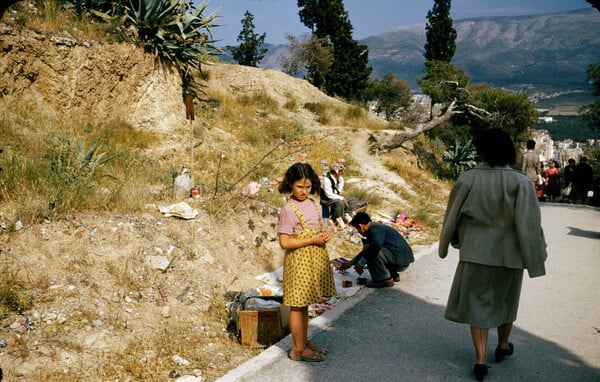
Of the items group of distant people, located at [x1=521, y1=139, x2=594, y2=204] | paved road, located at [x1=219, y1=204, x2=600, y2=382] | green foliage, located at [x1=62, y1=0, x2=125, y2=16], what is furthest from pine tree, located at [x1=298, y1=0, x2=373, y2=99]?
paved road, located at [x1=219, y1=204, x2=600, y2=382]

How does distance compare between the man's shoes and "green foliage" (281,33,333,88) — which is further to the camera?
"green foliage" (281,33,333,88)

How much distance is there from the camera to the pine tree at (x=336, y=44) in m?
37.4

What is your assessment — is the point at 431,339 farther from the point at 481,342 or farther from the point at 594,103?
the point at 594,103

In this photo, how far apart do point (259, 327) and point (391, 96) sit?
60.5 m

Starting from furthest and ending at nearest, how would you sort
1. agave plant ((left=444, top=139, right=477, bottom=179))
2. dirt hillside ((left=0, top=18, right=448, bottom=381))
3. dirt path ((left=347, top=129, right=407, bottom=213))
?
agave plant ((left=444, top=139, right=477, bottom=179)), dirt path ((left=347, top=129, right=407, bottom=213)), dirt hillside ((left=0, top=18, right=448, bottom=381))

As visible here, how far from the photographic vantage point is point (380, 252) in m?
5.60

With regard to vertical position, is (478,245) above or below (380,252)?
above

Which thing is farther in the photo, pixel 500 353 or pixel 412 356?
pixel 412 356

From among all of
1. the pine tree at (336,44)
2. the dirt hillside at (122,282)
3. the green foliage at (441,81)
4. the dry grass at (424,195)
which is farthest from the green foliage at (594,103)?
the dirt hillside at (122,282)

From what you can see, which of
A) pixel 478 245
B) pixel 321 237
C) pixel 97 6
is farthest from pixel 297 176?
pixel 97 6

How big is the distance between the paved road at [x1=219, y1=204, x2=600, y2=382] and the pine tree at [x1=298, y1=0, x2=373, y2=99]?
33.2m

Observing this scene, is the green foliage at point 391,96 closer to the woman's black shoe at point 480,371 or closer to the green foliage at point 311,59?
the green foliage at point 311,59

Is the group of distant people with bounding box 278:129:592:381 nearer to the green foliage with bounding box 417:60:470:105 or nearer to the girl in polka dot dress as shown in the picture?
the girl in polka dot dress

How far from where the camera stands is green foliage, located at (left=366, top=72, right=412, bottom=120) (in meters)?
60.6
